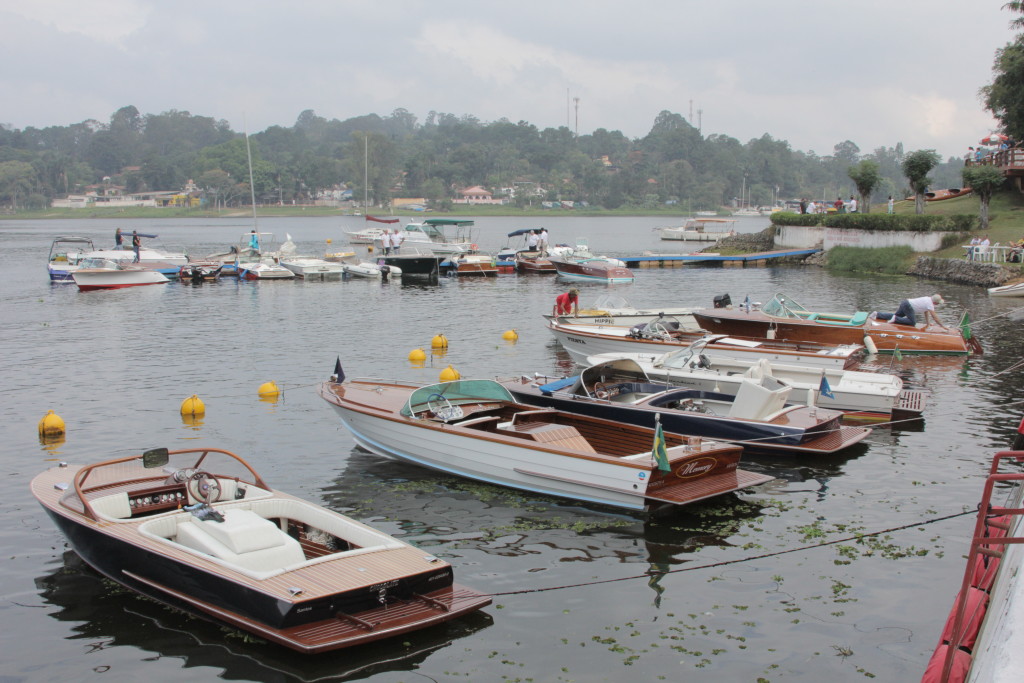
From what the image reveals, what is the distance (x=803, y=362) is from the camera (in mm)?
21859

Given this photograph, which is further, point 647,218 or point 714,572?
point 647,218

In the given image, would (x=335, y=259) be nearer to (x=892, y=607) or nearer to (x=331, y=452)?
(x=331, y=452)

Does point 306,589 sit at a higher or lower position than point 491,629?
higher

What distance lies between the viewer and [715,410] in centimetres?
1745

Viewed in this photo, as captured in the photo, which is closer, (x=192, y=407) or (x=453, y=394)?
(x=453, y=394)

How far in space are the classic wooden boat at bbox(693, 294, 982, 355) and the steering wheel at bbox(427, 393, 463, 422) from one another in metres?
12.9

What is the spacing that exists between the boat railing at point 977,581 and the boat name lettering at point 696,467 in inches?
177

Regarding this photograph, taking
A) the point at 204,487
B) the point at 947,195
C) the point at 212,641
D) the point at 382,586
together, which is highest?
the point at 947,195

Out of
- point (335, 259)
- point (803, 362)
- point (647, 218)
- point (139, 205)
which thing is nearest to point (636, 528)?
point (803, 362)

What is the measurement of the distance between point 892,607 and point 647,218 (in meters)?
174

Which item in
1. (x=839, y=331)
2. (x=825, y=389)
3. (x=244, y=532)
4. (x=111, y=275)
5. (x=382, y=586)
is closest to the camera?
(x=382, y=586)

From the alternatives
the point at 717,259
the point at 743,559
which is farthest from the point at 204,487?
the point at 717,259

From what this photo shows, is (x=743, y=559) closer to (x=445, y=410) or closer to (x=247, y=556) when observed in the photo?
(x=445, y=410)

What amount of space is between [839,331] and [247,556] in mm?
20286
